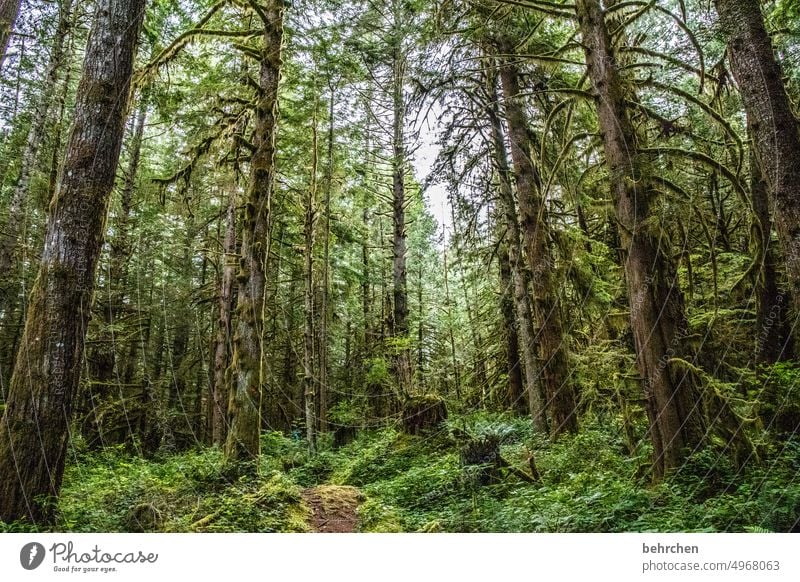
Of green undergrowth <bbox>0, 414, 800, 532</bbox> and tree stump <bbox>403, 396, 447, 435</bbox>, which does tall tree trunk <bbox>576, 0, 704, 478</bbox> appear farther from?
tree stump <bbox>403, 396, 447, 435</bbox>

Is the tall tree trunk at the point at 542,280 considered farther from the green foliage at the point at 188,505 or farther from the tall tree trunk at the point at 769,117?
the green foliage at the point at 188,505

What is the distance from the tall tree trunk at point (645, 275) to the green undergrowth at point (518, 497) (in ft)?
0.92

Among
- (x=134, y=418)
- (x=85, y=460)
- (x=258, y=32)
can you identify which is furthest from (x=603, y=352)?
(x=134, y=418)

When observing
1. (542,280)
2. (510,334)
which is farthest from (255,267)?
(510,334)

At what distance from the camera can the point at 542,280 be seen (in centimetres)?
721

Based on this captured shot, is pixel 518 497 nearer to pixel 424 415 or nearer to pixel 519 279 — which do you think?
pixel 519 279

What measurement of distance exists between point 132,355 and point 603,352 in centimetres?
1685

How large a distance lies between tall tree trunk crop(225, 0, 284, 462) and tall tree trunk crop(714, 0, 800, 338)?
5.90m

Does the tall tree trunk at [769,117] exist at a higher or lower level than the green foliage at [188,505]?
higher

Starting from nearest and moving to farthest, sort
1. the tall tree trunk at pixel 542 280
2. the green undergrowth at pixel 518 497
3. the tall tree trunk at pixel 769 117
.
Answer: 1. the green undergrowth at pixel 518 497
2. the tall tree trunk at pixel 769 117
3. the tall tree trunk at pixel 542 280

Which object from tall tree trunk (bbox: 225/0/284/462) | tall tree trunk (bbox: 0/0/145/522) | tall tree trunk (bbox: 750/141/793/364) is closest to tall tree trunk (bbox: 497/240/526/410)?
tall tree trunk (bbox: 750/141/793/364)
